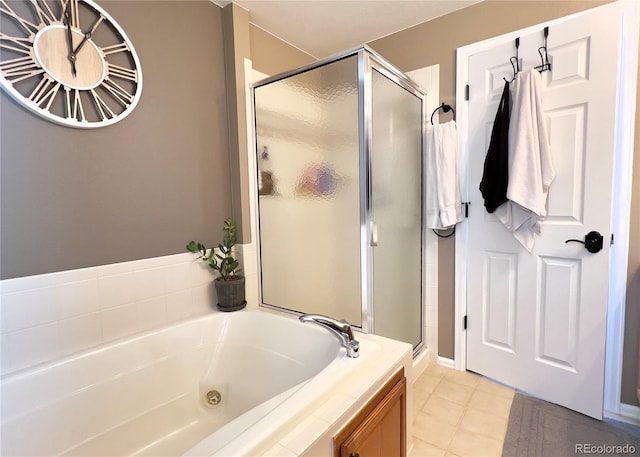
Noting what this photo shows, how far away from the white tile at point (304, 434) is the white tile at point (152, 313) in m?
1.06

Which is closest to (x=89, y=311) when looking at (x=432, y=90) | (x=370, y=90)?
(x=370, y=90)

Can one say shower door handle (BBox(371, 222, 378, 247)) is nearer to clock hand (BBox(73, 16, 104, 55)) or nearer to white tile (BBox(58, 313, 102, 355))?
white tile (BBox(58, 313, 102, 355))

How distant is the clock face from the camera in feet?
3.87

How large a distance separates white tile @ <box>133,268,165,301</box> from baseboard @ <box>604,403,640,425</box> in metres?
2.43

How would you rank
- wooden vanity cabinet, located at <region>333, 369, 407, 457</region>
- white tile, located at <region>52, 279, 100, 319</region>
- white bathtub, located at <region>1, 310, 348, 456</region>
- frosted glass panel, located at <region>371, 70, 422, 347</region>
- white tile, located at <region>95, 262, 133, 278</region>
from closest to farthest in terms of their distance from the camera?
wooden vanity cabinet, located at <region>333, 369, 407, 457</region>
white bathtub, located at <region>1, 310, 348, 456</region>
white tile, located at <region>52, 279, 100, 319</region>
white tile, located at <region>95, 262, 133, 278</region>
frosted glass panel, located at <region>371, 70, 422, 347</region>

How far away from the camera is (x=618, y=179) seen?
152 cm

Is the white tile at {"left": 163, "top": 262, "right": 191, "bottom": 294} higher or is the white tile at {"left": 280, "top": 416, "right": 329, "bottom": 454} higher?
the white tile at {"left": 163, "top": 262, "right": 191, "bottom": 294}

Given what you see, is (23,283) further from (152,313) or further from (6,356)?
(152,313)

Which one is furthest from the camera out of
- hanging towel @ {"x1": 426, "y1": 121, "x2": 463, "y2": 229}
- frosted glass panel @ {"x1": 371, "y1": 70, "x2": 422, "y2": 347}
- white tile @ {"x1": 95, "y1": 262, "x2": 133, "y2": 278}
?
hanging towel @ {"x1": 426, "y1": 121, "x2": 463, "y2": 229}

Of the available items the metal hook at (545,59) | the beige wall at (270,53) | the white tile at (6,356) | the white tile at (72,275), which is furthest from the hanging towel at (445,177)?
the white tile at (6,356)

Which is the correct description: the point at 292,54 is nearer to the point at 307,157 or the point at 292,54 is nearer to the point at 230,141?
the point at 230,141

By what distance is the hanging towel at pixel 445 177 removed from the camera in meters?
1.92

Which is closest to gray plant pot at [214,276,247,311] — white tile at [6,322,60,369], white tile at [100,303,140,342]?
white tile at [100,303,140,342]

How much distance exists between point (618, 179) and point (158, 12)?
2.44 meters
